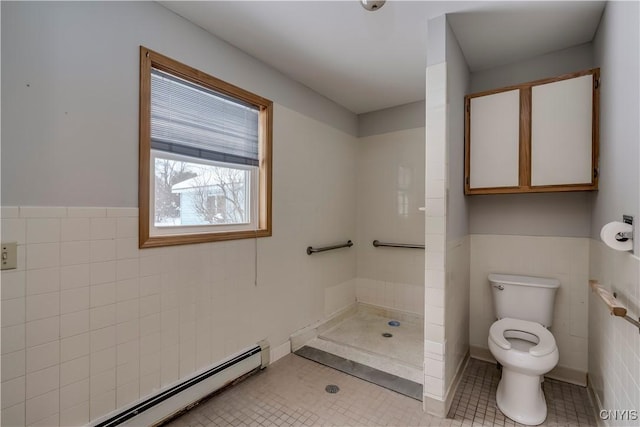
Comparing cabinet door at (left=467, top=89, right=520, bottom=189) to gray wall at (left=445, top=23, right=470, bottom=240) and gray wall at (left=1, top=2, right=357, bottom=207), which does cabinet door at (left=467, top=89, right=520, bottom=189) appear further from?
gray wall at (left=1, top=2, right=357, bottom=207)

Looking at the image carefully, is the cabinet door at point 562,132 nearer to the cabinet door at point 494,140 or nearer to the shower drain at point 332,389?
the cabinet door at point 494,140

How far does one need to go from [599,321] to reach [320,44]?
252cm

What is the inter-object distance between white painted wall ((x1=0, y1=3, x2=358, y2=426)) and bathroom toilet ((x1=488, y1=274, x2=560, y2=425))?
177cm

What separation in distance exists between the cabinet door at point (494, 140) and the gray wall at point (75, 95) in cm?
208

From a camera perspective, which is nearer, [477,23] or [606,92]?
[606,92]

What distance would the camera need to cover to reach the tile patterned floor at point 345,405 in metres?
1.78

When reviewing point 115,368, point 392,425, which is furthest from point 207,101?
point 392,425

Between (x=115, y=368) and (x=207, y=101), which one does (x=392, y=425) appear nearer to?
(x=115, y=368)

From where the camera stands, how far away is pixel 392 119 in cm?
338

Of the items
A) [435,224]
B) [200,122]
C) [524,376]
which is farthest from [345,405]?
[200,122]

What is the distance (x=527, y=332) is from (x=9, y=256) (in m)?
2.90

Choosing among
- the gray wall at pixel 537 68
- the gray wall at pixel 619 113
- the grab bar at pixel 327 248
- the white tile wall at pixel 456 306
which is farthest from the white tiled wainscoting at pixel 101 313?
the gray wall at pixel 537 68

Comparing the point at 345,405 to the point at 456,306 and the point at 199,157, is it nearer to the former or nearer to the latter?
the point at 456,306

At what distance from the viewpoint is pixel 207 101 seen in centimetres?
205
